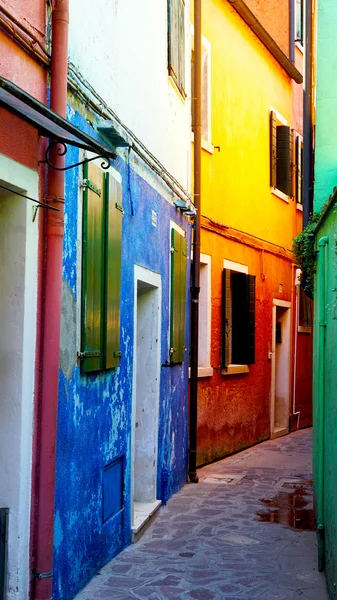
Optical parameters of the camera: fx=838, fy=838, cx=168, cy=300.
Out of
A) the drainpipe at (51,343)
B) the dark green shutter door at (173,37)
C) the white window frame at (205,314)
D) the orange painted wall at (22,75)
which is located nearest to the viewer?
the orange painted wall at (22,75)

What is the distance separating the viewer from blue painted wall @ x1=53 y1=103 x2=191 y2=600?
523 centimetres

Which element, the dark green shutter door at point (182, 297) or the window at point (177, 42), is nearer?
the window at point (177, 42)

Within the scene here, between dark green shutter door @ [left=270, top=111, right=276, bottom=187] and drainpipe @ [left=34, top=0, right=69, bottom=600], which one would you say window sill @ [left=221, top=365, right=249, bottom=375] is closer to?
dark green shutter door @ [left=270, top=111, right=276, bottom=187]

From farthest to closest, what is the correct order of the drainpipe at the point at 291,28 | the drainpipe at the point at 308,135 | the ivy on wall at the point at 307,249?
the drainpipe at the point at 291,28 → the drainpipe at the point at 308,135 → the ivy on wall at the point at 307,249

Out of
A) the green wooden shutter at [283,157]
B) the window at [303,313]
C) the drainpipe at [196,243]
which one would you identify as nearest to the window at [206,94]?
the drainpipe at [196,243]

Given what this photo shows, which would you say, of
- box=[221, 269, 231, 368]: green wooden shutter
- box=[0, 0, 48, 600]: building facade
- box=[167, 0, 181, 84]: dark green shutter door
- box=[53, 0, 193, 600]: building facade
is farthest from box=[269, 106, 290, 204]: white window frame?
box=[0, 0, 48, 600]: building facade

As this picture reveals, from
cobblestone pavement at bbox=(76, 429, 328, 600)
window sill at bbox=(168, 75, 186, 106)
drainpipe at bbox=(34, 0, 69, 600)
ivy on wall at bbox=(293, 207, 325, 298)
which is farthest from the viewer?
window sill at bbox=(168, 75, 186, 106)

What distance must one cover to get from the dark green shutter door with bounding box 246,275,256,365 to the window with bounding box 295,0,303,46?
19.2 ft

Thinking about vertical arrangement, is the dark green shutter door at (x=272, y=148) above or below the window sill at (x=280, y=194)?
above

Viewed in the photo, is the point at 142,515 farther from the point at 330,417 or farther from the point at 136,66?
the point at 136,66

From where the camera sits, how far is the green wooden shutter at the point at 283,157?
50.3 ft

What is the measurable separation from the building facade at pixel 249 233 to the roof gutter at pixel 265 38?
1.0 inches

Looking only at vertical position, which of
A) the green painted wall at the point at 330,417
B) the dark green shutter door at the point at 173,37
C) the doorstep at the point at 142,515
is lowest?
the doorstep at the point at 142,515

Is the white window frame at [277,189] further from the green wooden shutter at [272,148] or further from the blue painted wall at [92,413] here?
the blue painted wall at [92,413]
